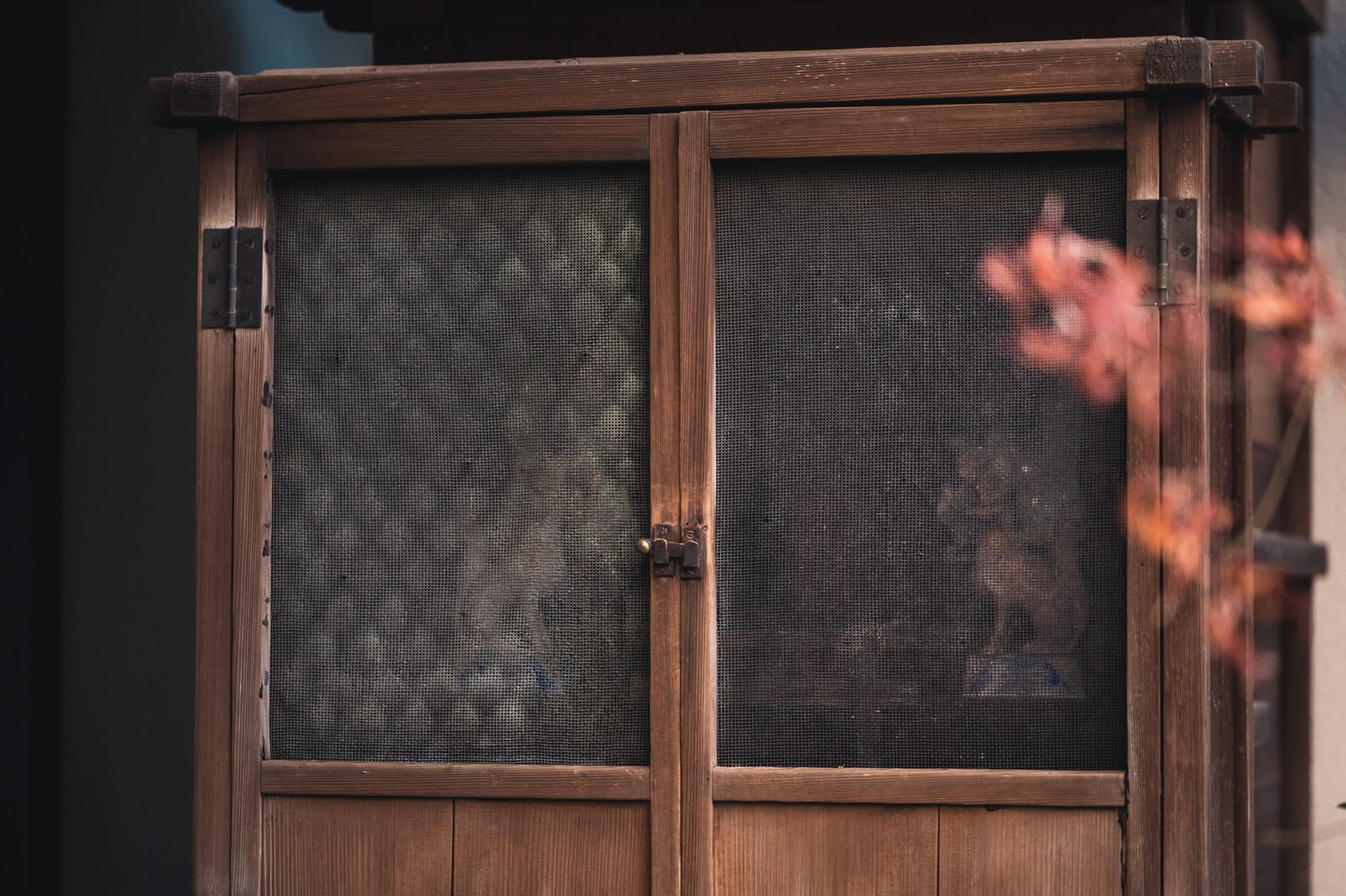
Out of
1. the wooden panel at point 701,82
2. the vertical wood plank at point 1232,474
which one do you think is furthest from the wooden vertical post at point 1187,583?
the vertical wood plank at point 1232,474

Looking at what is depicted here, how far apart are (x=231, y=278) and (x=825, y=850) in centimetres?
112

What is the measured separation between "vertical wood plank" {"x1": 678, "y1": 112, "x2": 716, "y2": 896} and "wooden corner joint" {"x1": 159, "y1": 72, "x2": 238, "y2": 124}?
63cm

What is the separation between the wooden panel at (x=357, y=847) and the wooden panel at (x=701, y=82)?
0.95m

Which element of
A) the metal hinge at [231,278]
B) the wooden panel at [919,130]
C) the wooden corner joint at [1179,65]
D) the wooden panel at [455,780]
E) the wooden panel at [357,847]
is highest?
the wooden corner joint at [1179,65]

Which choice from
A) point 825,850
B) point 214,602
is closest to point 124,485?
point 214,602

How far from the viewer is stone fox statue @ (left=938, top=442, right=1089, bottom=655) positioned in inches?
61.4

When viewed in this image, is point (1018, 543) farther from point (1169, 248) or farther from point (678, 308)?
point (678, 308)

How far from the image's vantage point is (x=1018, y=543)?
1.57 meters

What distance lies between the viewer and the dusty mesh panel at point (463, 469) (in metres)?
1.63

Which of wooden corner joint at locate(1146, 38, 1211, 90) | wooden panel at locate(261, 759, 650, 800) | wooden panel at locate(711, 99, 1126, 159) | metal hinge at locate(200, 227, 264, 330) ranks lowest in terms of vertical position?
wooden panel at locate(261, 759, 650, 800)

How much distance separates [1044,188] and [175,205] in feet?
6.12

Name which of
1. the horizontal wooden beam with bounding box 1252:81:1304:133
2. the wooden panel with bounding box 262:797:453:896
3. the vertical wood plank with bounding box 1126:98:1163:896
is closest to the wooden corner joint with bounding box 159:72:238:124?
the wooden panel with bounding box 262:797:453:896

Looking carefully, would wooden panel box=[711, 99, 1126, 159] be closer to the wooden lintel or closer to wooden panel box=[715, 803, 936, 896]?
the wooden lintel

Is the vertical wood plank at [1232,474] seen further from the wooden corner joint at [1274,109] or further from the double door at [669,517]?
the double door at [669,517]
